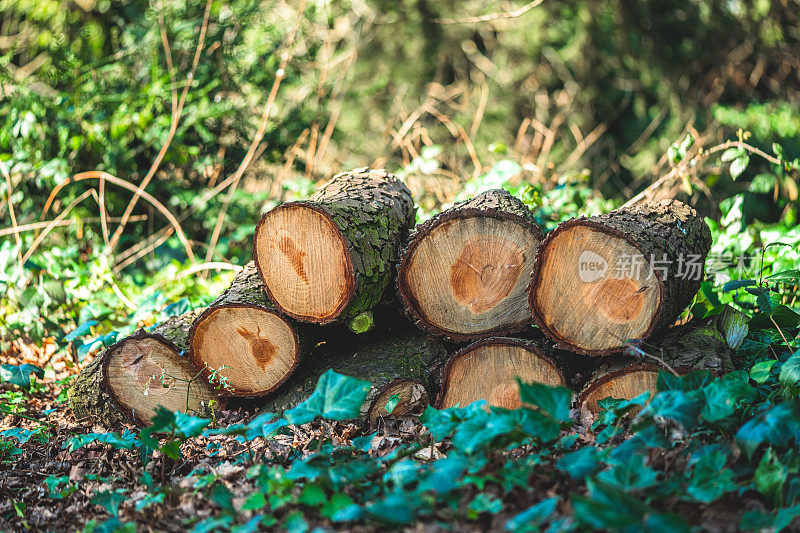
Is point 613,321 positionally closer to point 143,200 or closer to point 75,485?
point 75,485

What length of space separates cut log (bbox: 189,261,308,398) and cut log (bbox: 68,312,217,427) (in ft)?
0.42

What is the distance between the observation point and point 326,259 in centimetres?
230

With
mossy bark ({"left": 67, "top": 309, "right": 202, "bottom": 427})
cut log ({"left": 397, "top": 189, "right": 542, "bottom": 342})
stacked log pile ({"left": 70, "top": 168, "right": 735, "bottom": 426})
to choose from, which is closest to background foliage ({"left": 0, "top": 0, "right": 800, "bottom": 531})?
mossy bark ({"left": 67, "top": 309, "right": 202, "bottom": 427})

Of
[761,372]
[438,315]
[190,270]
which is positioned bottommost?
[190,270]

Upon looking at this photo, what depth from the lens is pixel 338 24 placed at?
25.2 ft

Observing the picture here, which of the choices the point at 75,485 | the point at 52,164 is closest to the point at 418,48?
the point at 52,164

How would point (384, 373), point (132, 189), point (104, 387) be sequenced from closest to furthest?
point (384, 373), point (104, 387), point (132, 189)

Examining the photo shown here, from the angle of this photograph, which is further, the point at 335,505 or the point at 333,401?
the point at 333,401

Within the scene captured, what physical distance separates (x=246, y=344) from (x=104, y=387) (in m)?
0.67

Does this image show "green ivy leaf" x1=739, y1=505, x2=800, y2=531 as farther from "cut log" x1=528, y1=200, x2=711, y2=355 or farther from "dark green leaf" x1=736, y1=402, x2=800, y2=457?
"cut log" x1=528, y1=200, x2=711, y2=355

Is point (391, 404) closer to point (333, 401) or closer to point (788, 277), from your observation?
point (333, 401)

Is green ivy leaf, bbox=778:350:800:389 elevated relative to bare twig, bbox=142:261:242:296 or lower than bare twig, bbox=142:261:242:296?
elevated

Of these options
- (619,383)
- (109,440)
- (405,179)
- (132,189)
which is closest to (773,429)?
(619,383)

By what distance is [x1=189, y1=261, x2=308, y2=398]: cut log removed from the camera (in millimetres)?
2471
